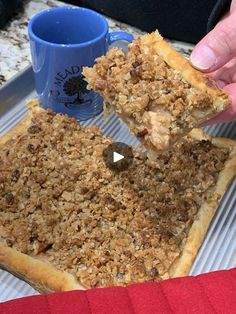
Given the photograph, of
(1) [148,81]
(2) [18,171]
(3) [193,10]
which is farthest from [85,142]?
(3) [193,10]

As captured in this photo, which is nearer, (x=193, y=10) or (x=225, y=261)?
(x=225, y=261)

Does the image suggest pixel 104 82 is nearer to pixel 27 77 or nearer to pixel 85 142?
pixel 85 142

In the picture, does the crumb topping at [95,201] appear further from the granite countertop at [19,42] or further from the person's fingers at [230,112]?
the granite countertop at [19,42]

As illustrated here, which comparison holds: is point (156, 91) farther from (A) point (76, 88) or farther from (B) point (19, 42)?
(B) point (19, 42)

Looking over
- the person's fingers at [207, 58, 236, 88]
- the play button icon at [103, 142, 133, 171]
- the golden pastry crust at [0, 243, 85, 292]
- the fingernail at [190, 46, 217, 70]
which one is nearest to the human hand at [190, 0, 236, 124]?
the fingernail at [190, 46, 217, 70]

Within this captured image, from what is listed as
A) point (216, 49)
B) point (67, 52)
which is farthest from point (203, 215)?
point (67, 52)
